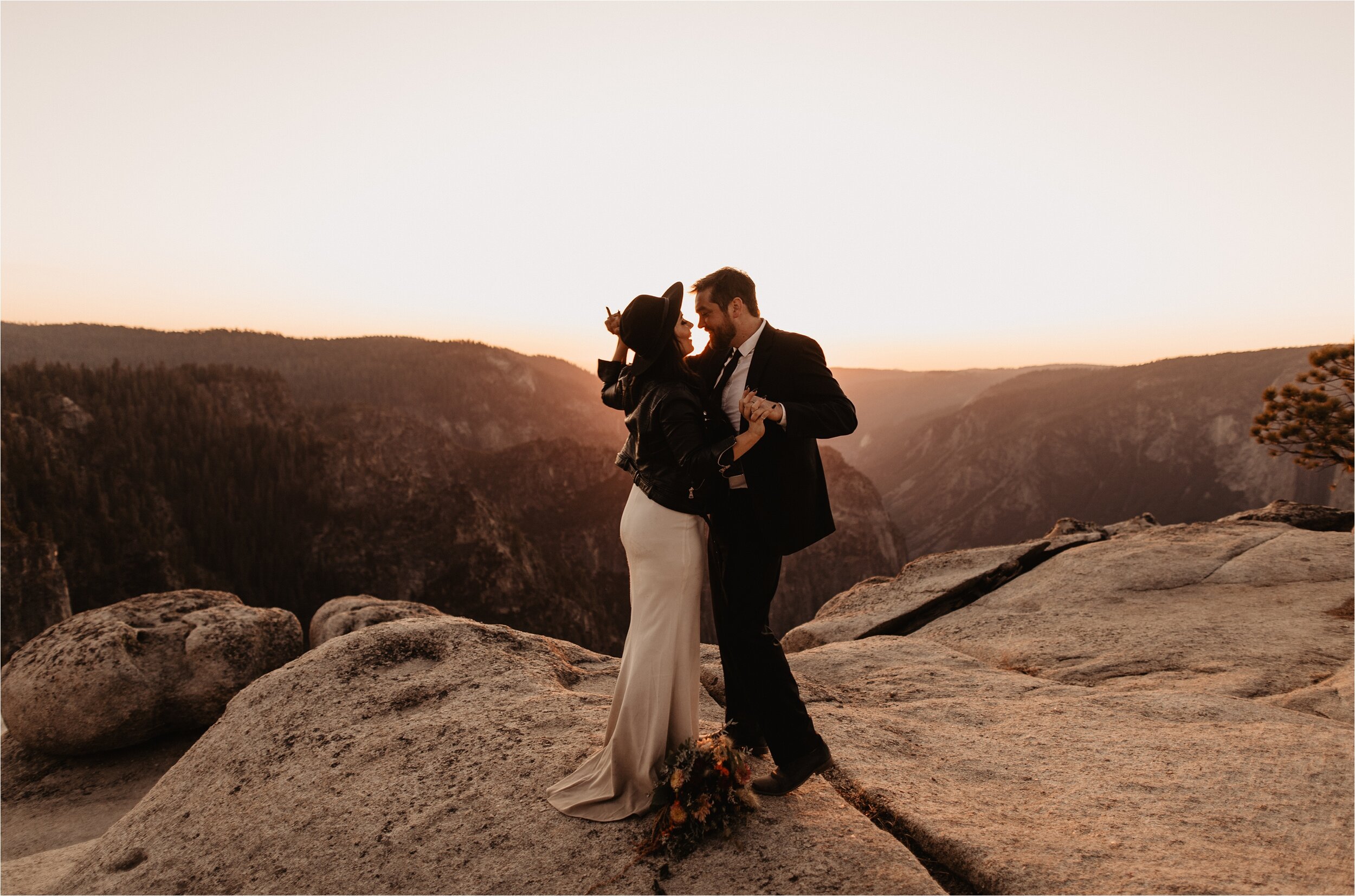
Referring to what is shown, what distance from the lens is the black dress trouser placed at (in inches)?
141

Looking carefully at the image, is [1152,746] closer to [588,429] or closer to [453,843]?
[453,843]

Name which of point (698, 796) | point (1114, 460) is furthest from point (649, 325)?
point (1114, 460)

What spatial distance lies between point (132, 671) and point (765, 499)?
927 cm

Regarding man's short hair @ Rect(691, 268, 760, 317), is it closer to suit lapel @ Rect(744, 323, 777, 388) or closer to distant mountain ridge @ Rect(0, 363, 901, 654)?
suit lapel @ Rect(744, 323, 777, 388)

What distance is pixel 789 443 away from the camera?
3.51m

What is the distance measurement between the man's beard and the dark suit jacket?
0.60 feet

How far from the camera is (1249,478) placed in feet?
266

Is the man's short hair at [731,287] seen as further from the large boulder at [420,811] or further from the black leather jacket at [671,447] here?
the large boulder at [420,811]

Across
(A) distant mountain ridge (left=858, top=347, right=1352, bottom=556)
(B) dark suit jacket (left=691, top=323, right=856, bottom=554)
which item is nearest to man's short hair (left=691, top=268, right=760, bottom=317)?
(B) dark suit jacket (left=691, top=323, right=856, bottom=554)

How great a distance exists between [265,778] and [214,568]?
57109mm

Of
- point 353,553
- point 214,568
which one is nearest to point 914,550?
point 353,553

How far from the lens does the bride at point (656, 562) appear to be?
3365 mm

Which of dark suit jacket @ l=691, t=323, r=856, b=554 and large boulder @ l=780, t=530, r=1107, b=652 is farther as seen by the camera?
large boulder @ l=780, t=530, r=1107, b=652

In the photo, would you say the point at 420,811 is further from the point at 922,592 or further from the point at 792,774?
the point at 922,592
